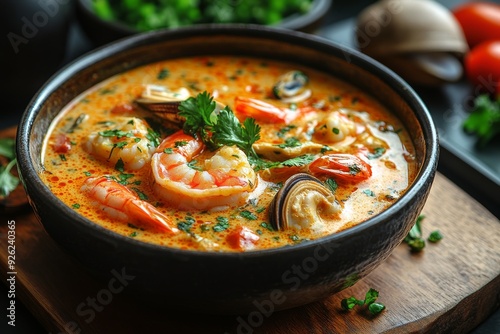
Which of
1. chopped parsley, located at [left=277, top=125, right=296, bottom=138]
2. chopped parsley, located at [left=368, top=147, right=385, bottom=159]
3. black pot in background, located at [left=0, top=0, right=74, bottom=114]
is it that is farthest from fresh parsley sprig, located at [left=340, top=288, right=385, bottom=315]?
black pot in background, located at [left=0, top=0, right=74, bottom=114]

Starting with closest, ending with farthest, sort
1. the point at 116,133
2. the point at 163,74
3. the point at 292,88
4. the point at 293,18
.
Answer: the point at 116,133 < the point at 292,88 < the point at 163,74 < the point at 293,18

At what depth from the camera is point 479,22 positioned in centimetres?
558

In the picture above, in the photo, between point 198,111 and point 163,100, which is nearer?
point 198,111

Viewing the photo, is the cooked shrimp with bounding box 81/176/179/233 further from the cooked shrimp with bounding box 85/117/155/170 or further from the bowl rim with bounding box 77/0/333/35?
the bowl rim with bounding box 77/0/333/35

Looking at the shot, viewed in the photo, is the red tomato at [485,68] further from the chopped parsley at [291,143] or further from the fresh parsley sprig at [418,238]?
the chopped parsley at [291,143]

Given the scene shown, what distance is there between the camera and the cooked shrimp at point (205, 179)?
2863 millimetres

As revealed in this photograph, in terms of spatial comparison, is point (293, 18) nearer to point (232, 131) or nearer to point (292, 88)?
point (292, 88)

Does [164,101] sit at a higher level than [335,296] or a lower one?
higher

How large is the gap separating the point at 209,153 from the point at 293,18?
7.30 ft

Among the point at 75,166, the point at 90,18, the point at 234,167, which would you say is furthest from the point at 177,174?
the point at 90,18

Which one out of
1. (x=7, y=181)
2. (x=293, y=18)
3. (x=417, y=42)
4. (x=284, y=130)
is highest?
(x=284, y=130)

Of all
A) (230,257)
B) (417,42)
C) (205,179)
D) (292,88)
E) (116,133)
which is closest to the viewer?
(230,257)

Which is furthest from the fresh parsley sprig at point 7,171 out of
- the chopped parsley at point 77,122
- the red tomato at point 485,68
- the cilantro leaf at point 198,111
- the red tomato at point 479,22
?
the red tomato at point 479,22

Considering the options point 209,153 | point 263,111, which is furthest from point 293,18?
point 209,153
